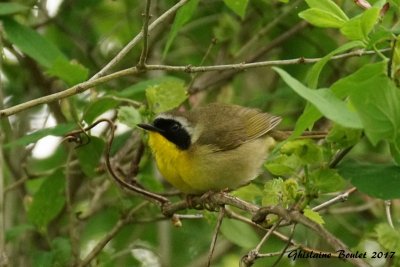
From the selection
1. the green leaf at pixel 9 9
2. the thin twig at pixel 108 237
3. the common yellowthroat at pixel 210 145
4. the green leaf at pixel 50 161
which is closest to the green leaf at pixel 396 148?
the common yellowthroat at pixel 210 145

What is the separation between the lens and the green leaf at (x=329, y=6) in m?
2.22

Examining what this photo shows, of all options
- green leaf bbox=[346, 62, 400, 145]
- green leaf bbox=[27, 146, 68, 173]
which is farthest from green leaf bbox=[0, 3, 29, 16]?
green leaf bbox=[346, 62, 400, 145]

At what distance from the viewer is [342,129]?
2258 millimetres

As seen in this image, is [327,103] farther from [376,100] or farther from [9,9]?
[9,9]

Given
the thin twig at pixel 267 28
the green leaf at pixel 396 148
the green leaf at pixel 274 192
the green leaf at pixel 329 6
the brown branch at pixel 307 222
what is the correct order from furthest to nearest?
the thin twig at pixel 267 28
the green leaf at pixel 274 192
the green leaf at pixel 329 6
the green leaf at pixel 396 148
the brown branch at pixel 307 222

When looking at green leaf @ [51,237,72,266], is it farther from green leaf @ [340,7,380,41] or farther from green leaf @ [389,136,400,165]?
green leaf @ [340,7,380,41]

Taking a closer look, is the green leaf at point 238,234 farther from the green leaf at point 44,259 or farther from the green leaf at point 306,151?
the green leaf at point 306,151

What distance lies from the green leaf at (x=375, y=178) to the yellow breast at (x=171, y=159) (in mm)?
1120

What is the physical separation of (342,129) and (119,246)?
235cm

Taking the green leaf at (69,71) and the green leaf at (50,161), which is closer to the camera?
the green leaf at (69,71)

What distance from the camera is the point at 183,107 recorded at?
396cm

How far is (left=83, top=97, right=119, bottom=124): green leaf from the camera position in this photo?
314 cm

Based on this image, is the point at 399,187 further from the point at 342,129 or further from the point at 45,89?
the point at 45,89

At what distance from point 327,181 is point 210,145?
1312 millimetres
